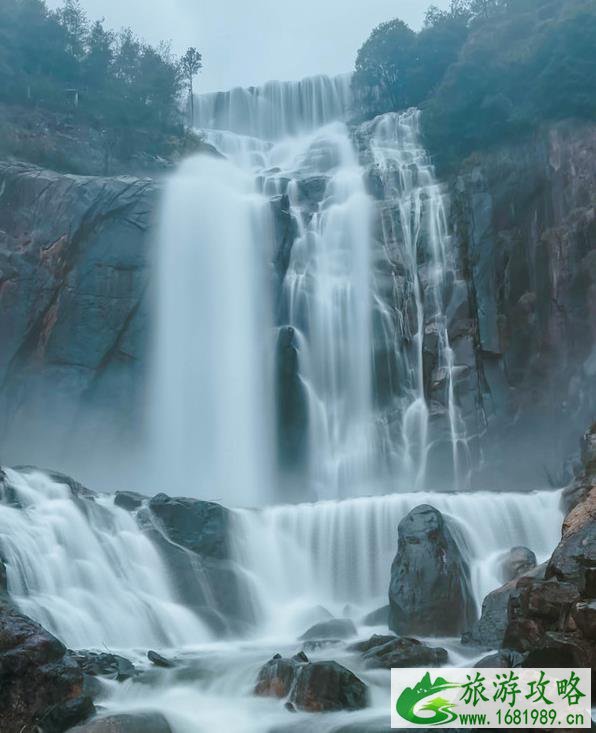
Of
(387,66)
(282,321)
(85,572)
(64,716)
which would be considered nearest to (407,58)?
(387,66)

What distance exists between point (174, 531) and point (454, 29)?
33.7 metres

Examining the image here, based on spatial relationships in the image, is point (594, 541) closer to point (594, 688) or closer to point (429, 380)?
point (594, 688)

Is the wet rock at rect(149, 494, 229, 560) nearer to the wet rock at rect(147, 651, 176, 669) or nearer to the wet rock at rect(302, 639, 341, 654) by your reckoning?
the wet rock at rect(302, 639, 341, 654)

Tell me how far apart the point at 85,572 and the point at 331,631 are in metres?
4.96

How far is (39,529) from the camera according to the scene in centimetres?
1672

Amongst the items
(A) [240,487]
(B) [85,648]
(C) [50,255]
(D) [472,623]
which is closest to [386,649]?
(D) [472,623]

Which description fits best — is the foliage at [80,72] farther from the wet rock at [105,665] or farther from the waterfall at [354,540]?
the wet rock at [105,665]

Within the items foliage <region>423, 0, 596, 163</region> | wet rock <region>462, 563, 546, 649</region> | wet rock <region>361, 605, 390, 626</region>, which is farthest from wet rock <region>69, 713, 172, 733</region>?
foliage <region>423, 0, 596, 163</region>

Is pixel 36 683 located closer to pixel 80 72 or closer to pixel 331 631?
pixel 331 631

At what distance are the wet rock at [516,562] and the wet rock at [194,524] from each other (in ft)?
20.8

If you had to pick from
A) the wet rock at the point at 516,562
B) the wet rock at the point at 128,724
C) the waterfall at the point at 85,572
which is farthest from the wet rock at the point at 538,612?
the waterfall at the point at 85,572

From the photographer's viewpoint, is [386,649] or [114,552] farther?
[114,552]

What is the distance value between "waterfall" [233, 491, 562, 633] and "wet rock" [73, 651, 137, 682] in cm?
592

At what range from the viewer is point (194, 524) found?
1953 centimetres
